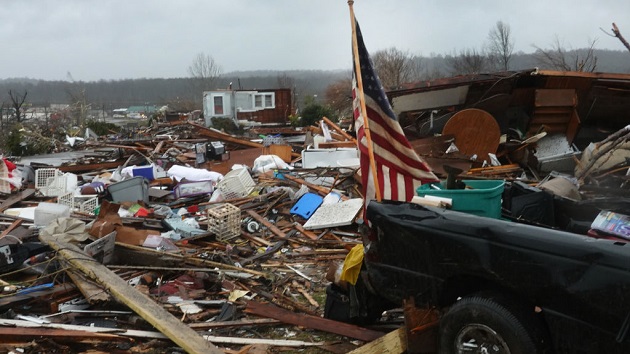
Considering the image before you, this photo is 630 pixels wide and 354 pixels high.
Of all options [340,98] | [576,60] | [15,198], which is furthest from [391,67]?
[15,198]

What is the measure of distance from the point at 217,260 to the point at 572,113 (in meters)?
9.24

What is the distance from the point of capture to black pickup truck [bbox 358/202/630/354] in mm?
2775

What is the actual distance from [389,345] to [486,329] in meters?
0.94

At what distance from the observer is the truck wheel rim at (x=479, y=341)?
124 inches

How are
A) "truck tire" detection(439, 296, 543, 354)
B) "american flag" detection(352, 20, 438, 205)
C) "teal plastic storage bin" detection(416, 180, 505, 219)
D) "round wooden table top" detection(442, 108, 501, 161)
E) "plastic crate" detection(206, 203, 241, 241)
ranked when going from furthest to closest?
1. "round wooden table top" detection(442, 108, 501, 161)
2. "plastic crate" detection(206, 203, 241, 241)
3. "american flag" detection(352, 20, 438, 205)
4. "teal plastic storage bin" detection(416, 180, 505, 219)
5. "truck tire" detection(439, 296, 543, 354)

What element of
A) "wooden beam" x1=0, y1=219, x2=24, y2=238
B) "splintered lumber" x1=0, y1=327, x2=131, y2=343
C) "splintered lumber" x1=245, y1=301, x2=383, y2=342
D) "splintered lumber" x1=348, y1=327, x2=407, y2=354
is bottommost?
"splintered lumber" x1=245, y1=301, x2=383, y2=342

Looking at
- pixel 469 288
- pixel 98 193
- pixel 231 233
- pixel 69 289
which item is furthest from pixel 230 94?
pixel 469 288

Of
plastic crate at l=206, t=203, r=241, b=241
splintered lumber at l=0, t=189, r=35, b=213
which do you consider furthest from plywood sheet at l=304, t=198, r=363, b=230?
splintered lumber at l=0, t=189, r=35, b=213

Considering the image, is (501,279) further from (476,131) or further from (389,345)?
(476,131)

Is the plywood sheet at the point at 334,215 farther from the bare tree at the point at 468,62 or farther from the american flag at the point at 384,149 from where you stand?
the bare tree at the point at 468,62

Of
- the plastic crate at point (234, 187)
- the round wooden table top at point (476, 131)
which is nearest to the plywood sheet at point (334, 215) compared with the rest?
the plastic crate at point (234, 187)

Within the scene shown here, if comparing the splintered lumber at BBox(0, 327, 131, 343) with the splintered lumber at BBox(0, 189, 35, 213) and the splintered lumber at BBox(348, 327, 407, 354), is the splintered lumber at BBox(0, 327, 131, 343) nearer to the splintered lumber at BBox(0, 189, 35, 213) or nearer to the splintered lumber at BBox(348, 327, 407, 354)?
the splintered lumber at BBox(348, 327, 407, 354)

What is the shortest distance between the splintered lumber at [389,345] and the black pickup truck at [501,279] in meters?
0.31

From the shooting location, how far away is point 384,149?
17.0 feet
